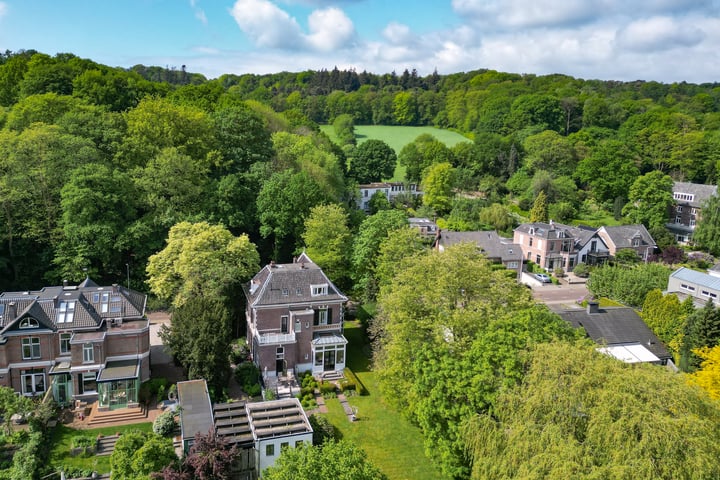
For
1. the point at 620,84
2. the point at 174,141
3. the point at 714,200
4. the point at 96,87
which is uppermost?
the point at 620,84

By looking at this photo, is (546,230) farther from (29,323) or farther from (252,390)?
(29,323)

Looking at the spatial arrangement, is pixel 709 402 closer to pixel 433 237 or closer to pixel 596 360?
pixel 596 360

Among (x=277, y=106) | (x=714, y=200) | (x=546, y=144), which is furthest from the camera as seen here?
(x=277, y=106)

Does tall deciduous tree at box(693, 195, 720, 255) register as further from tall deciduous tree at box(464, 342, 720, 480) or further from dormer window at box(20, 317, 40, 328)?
dormer window at box(20, 317, 40, 328)

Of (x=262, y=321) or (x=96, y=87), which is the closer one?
(x=262, y=321)

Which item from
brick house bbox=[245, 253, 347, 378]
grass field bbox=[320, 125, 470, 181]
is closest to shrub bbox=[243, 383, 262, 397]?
brick house bbox=[245, 253, 347, 378]

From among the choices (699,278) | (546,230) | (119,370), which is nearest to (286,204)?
(119,370)

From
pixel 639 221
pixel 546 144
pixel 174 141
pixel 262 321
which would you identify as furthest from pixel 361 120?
pixel 262 321
